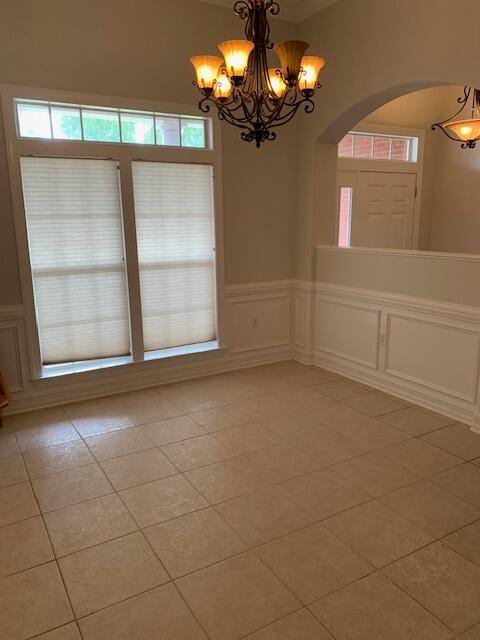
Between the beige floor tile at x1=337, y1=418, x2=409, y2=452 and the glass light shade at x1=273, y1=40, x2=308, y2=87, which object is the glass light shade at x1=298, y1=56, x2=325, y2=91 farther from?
the beige floor tile at x1=337, y1=418, x2=409, y2=452

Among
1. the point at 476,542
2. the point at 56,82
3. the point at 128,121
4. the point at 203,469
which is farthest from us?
the point at 128,121

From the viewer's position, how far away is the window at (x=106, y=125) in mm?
3615

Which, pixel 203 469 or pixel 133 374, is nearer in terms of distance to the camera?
pixel 203 469

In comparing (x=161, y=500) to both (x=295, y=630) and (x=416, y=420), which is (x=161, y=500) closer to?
(x=295, y=630)

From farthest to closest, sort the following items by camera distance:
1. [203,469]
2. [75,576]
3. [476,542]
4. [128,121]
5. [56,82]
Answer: [128,121] → [56,82] → [203,469] → [476,542] → [75,576]

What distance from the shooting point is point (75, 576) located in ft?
6.87

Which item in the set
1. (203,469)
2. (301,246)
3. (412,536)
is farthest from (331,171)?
(412,536)

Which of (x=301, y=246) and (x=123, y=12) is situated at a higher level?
(x=123, y=12)

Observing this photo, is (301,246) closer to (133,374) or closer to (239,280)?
(239,280)

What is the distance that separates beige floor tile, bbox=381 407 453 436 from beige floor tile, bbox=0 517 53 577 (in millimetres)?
2453

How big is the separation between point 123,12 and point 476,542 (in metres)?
4.33

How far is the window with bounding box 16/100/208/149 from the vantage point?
11.9 feet

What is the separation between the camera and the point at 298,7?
4375 millimetres

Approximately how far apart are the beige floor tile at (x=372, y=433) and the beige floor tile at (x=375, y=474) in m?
0.17
